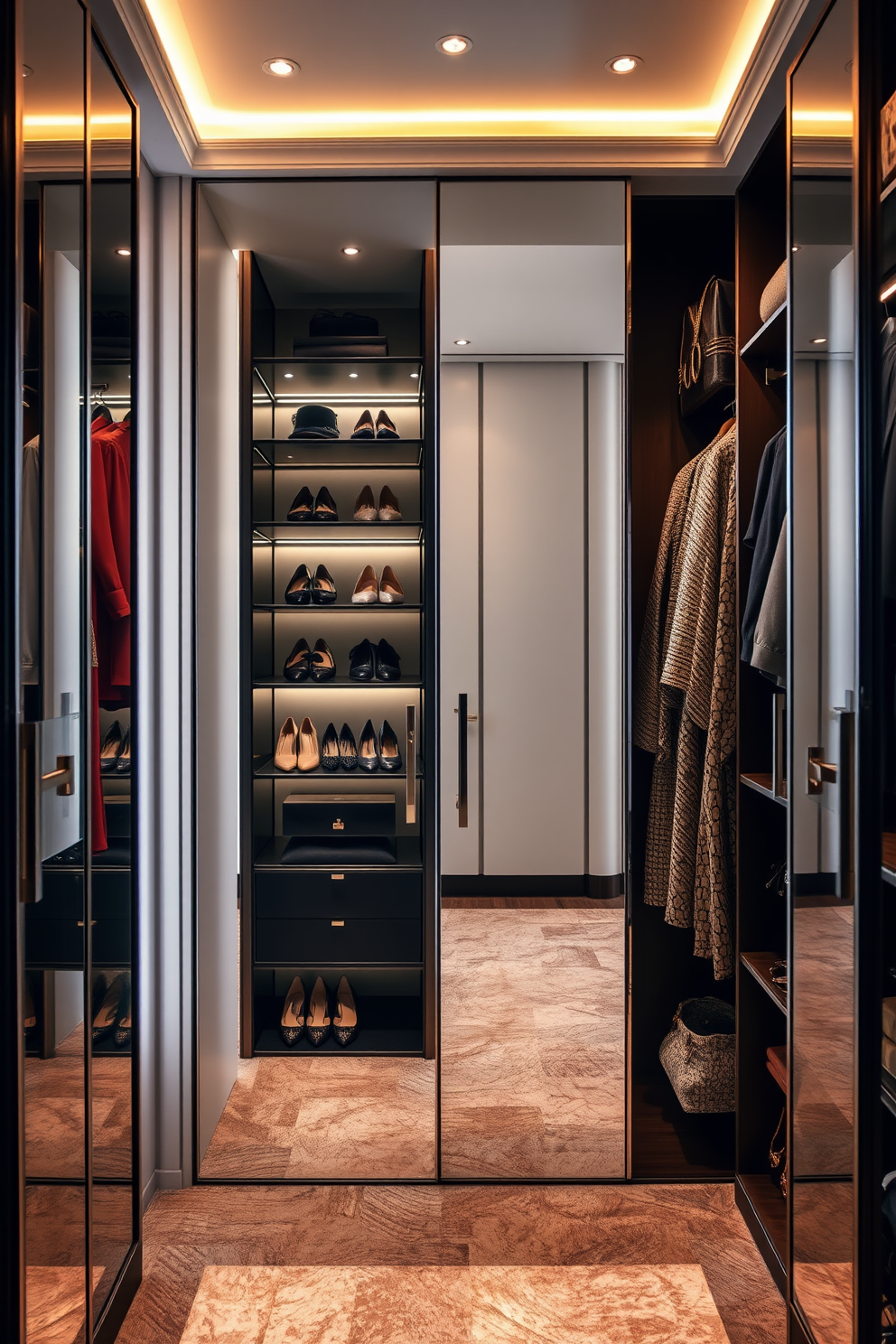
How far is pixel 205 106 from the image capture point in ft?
7.04

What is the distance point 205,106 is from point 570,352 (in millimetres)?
→ 1365

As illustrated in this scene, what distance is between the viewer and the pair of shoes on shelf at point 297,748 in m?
2.89

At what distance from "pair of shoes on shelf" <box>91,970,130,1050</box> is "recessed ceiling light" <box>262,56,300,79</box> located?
1959 mm

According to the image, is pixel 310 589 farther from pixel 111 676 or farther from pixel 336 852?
pixel 111 676

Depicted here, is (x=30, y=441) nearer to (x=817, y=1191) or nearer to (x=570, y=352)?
(x=817, y=1191)

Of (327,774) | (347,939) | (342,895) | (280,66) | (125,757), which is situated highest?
(280,66)

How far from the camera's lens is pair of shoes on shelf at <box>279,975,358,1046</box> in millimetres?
2869

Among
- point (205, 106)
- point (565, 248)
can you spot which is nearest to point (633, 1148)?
point (565, 248)

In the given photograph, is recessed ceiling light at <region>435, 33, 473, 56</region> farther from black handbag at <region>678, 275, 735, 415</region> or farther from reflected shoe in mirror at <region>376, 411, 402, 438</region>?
reflected shoe in mirror at <region>376, 411, 402, 438</region>

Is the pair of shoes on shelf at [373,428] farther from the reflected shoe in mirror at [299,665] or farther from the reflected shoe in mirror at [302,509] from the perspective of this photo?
the reflected shoe in mirror at [299,665]

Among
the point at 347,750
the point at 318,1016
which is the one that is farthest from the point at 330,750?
the point at 318,1016

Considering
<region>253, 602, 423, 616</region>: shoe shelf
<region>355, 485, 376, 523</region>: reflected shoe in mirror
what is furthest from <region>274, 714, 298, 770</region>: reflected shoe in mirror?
<region>355, 485, 376, 523</region>: reflected shoe in mirror

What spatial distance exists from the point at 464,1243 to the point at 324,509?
6.85 ft

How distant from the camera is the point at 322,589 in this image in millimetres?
2898
